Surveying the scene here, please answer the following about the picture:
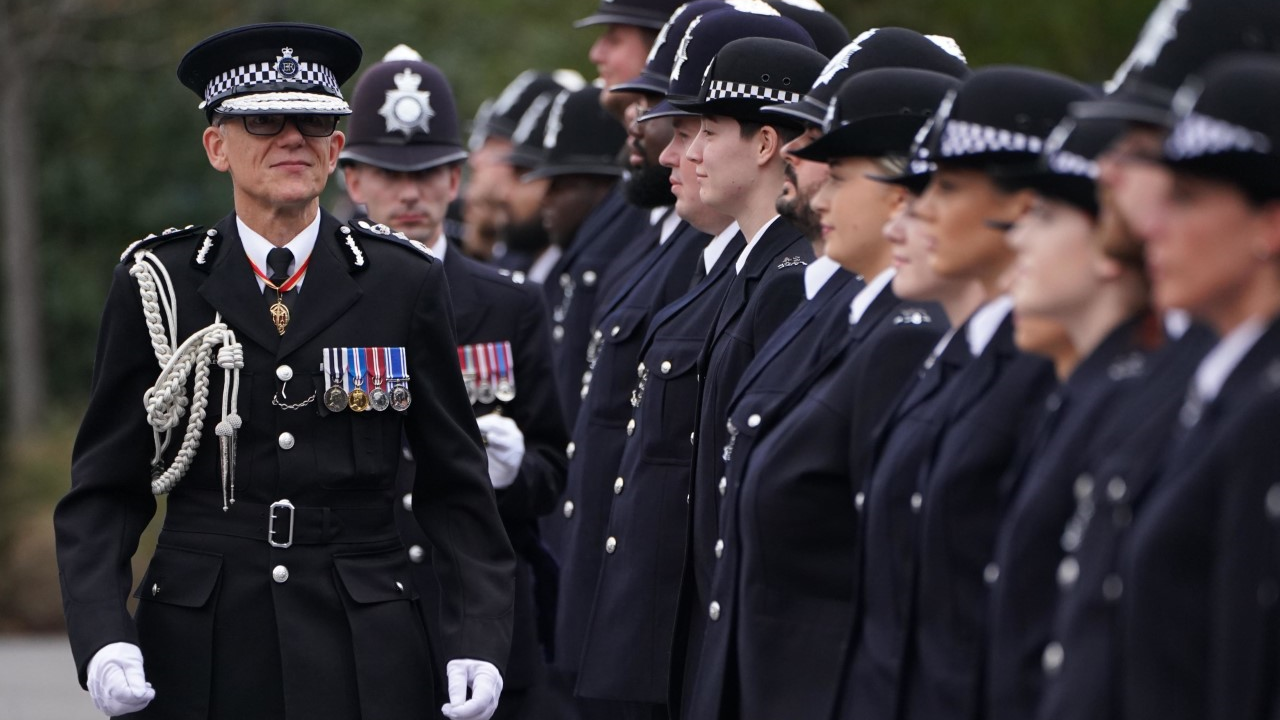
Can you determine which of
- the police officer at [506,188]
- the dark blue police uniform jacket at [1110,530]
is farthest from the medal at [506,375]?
the police officer at [506,188]

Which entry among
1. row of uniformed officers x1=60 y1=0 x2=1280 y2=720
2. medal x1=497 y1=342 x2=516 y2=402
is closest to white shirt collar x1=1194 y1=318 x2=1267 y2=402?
row of uniformed officers x1=60 y1=0 x2=1280 y2=720

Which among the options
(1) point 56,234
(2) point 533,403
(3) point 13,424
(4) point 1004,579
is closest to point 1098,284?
(4) point 1004,579

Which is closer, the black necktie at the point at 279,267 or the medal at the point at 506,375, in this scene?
the black necktie at the point at 279,267

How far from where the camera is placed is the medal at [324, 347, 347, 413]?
5.05m

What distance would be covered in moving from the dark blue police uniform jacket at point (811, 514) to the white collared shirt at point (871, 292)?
2 cm

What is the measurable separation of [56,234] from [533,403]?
1245 centimetres

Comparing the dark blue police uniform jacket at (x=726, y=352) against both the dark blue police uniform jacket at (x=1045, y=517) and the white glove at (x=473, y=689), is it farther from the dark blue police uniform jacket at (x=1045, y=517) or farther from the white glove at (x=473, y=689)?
the dark blue police uniform jacket at (x=1045, y=517)

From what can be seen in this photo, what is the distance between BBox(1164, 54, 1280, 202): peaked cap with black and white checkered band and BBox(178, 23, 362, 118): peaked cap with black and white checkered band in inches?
99.1

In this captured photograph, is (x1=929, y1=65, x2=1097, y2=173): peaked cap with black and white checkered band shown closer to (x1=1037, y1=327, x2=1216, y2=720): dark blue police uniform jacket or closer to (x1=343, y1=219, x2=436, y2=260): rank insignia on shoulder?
(x1=1037, y1=327, x2=1216, y2=720): dark blue police uniform jacket

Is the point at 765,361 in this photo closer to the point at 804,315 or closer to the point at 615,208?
the point at 804,315

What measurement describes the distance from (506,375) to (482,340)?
14 centimetres

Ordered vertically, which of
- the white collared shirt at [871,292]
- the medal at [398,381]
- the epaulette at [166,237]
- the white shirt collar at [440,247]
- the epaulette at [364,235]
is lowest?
the white shirt collar at [440,247]

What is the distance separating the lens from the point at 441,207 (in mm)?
7320

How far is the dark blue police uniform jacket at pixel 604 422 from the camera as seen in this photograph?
6.66m
